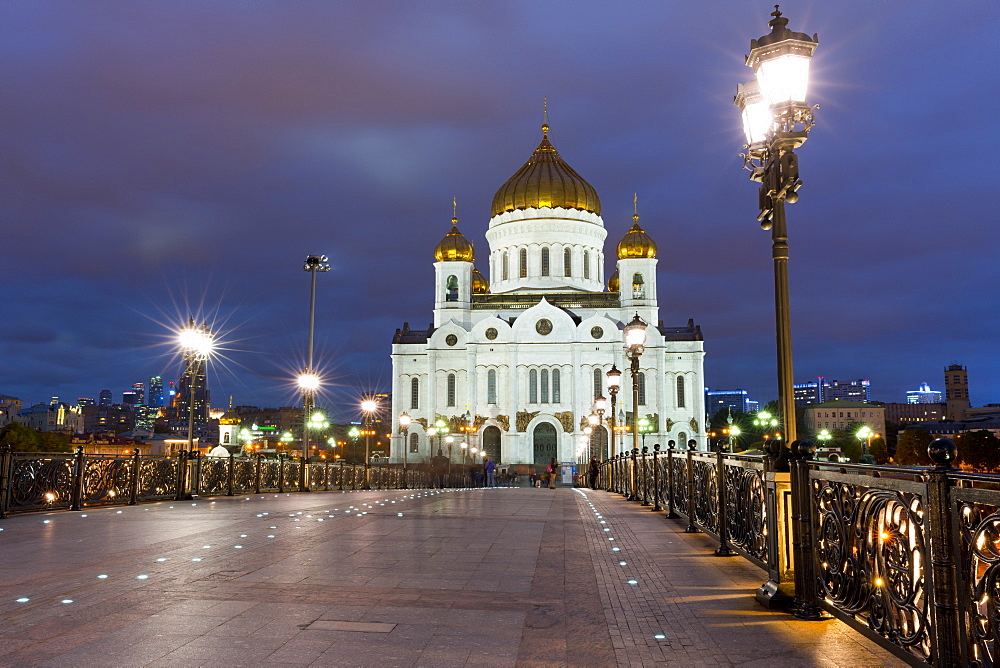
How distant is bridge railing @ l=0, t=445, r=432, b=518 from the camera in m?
13.4

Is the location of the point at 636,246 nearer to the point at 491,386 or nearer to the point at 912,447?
the point at 491,386

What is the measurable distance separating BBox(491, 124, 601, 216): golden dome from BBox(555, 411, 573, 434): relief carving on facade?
1889 centimetres

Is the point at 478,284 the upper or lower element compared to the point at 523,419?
upper

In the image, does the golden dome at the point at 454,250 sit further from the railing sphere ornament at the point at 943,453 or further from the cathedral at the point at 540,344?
the railing sphere ornament at the point at 943,453

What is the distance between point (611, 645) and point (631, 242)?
66250 millimetres

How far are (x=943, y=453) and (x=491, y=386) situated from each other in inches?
2472

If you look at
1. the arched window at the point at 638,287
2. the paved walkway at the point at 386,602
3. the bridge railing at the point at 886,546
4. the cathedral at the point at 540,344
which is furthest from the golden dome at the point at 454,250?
the bridge railing at the point at 886,546

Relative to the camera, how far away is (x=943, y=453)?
3.83 meters

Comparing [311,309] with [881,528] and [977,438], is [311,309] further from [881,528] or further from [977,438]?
[977,438]

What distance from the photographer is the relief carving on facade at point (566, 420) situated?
63.9 meters

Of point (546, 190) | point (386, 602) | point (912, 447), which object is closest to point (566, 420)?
point (546, 190)

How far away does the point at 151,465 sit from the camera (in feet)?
55.9

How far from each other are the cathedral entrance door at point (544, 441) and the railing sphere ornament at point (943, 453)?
201ft

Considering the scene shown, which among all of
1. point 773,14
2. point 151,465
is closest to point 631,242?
point 151,465
